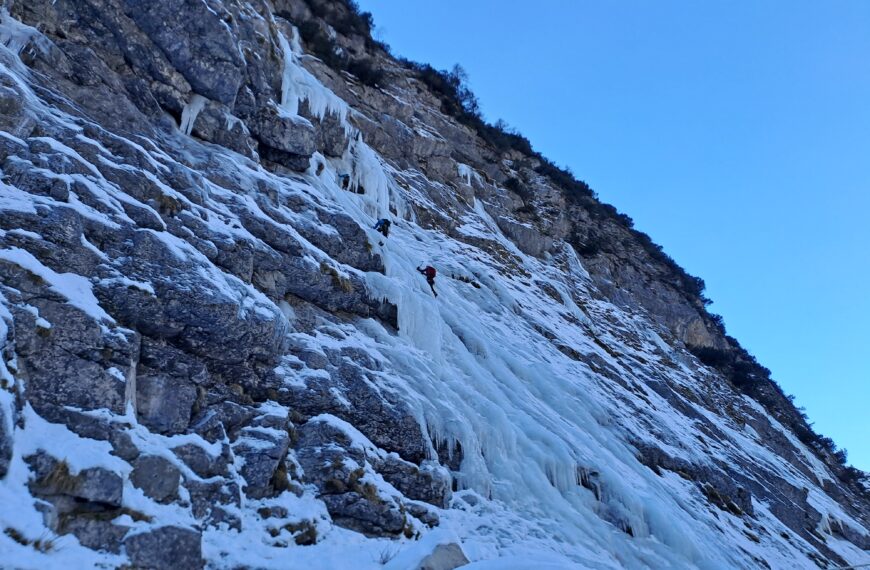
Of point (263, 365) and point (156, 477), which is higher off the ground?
point (263, 365)

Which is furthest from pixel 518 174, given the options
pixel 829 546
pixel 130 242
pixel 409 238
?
pixel 130 242

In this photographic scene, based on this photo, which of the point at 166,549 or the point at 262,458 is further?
the point at 262,458

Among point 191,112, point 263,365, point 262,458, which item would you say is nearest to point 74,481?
point 262,458

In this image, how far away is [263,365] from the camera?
8398 mm

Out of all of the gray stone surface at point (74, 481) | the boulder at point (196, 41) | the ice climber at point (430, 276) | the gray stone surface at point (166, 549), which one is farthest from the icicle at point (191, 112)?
the gray stone surface at point (166, 549)

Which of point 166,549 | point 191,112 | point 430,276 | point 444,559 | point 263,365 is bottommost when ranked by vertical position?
point 166,549

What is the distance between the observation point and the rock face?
597 centimetres

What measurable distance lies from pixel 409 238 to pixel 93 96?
10.0 meters

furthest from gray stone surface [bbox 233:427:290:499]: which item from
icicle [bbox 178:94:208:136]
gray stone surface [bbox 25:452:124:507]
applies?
icicle [bbox 178:94:208:136]

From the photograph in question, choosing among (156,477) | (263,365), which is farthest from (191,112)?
(156,477)

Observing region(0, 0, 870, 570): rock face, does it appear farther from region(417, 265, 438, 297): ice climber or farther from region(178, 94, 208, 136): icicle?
region(417, 265, 438, 297): ice climber

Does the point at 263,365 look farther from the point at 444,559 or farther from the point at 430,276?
the point at 430,276

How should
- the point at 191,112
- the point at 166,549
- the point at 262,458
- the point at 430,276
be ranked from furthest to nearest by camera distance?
the point at 430,276
the point at 191,112
the point at 262,458
the point at 166,549

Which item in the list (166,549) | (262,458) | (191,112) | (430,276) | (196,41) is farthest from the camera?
(430,276)
